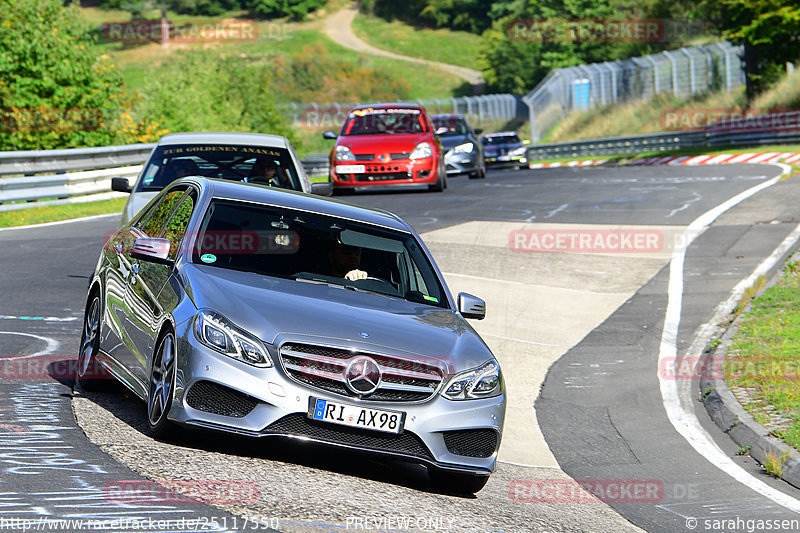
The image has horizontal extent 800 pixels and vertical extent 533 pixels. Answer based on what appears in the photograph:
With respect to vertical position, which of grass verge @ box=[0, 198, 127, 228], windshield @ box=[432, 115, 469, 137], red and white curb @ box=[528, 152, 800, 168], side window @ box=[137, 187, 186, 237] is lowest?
red and white curb @ box=[528, 152, 800, 168]

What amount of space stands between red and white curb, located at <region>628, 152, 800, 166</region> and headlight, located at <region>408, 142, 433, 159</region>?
13249mm

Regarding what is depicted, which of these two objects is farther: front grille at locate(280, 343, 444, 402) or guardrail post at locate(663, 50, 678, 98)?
guardrail post at locate(663, 50, 678, 98)

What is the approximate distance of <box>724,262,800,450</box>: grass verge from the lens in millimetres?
9773

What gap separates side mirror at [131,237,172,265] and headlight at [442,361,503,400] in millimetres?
1952

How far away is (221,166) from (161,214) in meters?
4.33

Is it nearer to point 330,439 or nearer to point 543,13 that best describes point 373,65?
point 543,13

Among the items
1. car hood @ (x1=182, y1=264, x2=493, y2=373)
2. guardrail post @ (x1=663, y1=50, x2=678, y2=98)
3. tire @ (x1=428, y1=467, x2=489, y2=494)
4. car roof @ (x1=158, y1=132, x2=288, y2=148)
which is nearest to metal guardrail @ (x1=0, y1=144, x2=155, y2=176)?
car roof @ (x1=158, y1=132, x2=288, y2=148)

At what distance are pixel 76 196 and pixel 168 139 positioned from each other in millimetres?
11535

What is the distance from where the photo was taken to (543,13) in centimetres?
10331

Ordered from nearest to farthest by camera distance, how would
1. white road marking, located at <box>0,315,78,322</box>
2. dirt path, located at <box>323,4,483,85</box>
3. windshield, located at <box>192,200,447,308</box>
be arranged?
windshield, located at <box>192,200,447,308</box> < white road marking, located at <box>0,315,78,322</box> < dirt path, located at <box>323,4,483,85</box>

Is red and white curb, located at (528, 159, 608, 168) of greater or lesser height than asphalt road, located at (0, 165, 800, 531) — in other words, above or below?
below

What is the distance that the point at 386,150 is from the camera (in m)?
22.8

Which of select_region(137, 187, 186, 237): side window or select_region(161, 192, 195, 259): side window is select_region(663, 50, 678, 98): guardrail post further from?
select_region(161, 192, 195, 259): side window

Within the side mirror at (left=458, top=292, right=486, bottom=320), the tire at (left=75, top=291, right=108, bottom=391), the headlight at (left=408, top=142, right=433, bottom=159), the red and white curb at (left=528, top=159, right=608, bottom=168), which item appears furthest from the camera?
the red and white curb at (left=528, top=159, right=608, bottom=168)
